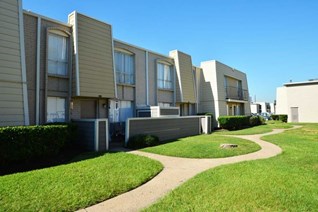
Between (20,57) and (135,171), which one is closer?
(135,171)

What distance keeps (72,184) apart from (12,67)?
5972mm

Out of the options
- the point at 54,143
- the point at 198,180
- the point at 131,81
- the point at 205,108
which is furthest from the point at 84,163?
the point at 205,108

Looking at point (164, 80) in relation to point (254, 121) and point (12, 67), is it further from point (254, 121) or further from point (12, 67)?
point (254, 121)

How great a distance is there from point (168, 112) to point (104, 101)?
4760 mm

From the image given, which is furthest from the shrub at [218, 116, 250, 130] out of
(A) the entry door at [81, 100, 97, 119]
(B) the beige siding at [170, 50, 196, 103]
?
(A) the entry door at [81, 100, 97, 119]

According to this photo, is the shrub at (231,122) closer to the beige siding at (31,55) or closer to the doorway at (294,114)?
the doorway at (294,114)

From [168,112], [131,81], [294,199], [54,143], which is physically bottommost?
[294,199]

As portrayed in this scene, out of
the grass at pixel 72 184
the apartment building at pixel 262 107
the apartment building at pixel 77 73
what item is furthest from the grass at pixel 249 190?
the apartment building at pixel 262 107

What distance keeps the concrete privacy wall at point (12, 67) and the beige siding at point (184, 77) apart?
13.3 m

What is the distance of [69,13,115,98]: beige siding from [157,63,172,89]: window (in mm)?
6011

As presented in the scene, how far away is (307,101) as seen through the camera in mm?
31250

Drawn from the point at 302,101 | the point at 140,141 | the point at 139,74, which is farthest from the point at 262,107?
the point at 140,141

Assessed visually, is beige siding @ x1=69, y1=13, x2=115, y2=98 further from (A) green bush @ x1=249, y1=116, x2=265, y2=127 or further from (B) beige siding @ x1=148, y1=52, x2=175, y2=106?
(A) green bush @ x1=249, y1=116, x2=265, y2=127

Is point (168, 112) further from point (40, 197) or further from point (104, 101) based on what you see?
point (40, 197)
